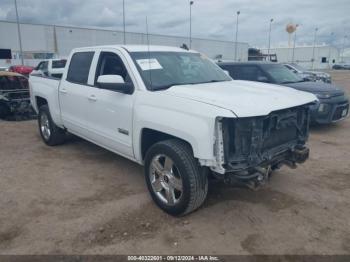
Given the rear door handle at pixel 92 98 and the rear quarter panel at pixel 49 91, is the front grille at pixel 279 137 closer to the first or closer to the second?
the rear door handle at pixel 92 98

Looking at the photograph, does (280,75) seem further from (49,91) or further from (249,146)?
(249,146)

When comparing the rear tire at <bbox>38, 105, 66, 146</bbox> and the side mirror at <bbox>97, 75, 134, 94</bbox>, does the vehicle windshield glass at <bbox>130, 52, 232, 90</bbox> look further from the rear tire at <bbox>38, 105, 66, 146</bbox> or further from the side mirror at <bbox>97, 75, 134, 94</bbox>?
the rear tire at <bbox>38, 105, 66, 146</bbox>

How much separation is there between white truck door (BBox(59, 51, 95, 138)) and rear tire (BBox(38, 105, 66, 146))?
0.71 meters

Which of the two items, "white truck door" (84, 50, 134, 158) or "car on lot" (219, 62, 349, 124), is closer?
"white truck door" (84, 50, 134, 158)

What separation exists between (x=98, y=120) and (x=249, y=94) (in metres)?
2.20

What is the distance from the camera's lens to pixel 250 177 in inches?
123

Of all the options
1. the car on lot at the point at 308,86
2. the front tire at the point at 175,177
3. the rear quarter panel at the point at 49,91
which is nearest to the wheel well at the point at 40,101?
the rear quarter panel at the point at 49,91

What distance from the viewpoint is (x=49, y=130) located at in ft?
20.6

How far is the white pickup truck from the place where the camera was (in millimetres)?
3074

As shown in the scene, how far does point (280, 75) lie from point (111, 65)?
5.51m

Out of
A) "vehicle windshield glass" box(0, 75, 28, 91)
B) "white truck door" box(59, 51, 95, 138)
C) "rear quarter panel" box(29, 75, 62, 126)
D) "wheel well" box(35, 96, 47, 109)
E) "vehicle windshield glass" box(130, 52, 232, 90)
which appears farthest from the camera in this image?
"vehicle windshield glass" box(0, 75, 28, 91)

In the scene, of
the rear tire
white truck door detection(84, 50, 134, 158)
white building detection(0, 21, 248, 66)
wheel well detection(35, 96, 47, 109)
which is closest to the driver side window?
white truck door detection(84, 50, 134, 158)

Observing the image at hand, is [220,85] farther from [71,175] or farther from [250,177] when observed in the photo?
[71,175]

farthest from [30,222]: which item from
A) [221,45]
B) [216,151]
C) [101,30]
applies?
[221,45]
